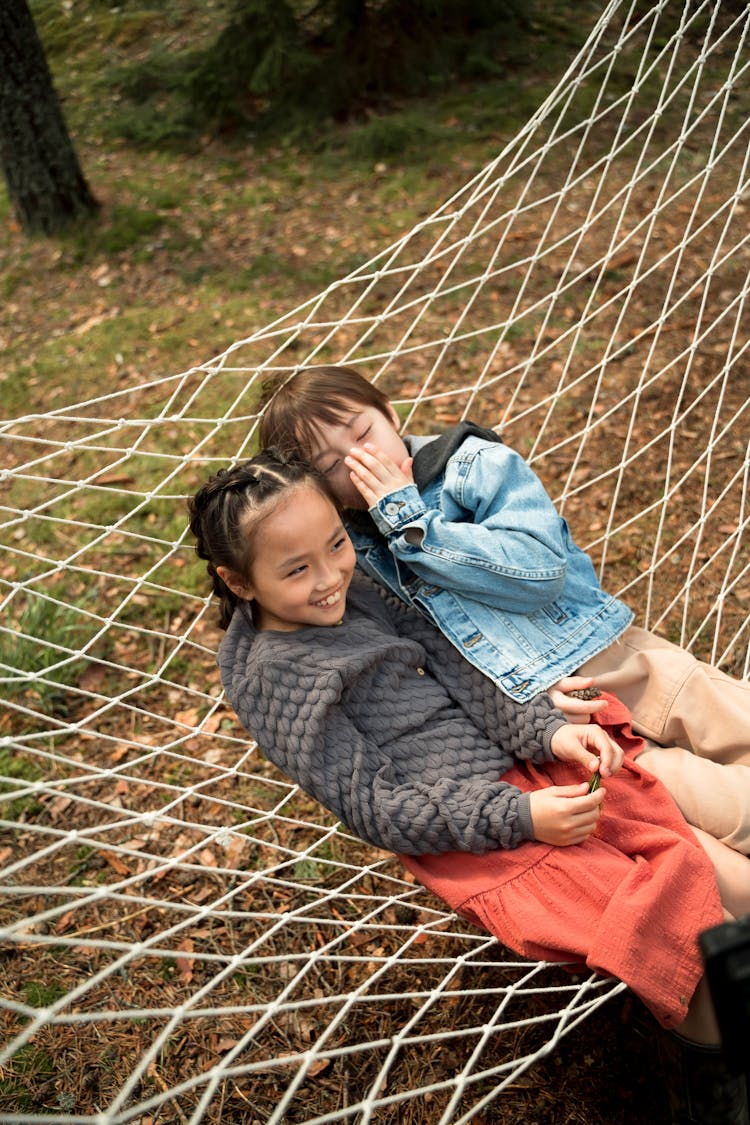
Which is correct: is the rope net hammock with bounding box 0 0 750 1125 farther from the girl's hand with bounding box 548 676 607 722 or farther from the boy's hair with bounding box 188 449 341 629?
the girl's hand with bounding box 548 676 607 722

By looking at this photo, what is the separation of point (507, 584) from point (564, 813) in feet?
1.22

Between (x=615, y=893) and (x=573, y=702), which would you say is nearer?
(x=615, y=893)

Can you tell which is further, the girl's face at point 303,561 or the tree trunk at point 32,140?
the tree trunk at point 32,140

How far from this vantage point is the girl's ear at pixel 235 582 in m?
1.43

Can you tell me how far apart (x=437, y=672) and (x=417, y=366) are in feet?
6.07

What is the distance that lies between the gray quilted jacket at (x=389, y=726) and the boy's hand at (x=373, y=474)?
7.6 inches

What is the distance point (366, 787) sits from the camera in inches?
52.4

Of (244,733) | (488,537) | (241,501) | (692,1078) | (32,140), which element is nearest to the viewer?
(692,1078)

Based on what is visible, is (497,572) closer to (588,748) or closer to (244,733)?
(588,748)

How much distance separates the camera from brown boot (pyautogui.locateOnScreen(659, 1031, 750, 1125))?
116 centimetres

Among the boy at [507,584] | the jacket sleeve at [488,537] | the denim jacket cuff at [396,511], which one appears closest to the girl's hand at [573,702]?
the boy at [507,584]

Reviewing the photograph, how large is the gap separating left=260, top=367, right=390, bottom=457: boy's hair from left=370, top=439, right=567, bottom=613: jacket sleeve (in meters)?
0.17

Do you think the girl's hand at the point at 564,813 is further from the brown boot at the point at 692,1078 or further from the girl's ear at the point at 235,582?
the girl's ear at the point at 235,582

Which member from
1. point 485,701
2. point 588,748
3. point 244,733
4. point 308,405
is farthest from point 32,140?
point 588,748
